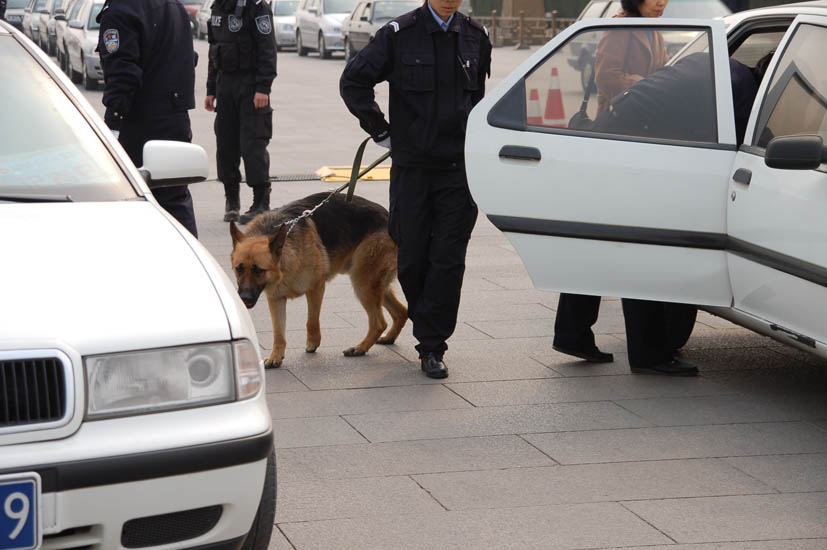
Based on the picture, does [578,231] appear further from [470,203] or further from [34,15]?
[34,15]

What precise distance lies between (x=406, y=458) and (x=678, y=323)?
1.94 meters

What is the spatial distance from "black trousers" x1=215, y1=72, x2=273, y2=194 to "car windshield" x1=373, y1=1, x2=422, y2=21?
65.3ft

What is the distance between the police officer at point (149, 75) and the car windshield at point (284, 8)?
1321 inches

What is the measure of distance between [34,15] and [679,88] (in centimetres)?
3226

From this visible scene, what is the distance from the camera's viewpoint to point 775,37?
6.04m

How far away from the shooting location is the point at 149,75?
23.1 ft

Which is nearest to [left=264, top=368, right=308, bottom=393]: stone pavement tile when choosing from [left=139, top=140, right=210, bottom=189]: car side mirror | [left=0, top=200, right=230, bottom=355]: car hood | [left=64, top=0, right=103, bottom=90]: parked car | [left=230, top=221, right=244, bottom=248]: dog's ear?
[left=230, top=221, right=244, bottom=248]: dog's ear

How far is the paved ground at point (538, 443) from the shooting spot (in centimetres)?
394

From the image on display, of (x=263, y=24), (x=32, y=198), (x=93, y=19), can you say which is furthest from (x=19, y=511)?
(x=93, y=19)

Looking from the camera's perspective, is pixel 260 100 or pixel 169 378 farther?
pixel 260 100

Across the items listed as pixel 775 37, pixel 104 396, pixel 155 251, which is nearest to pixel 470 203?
pixel 775 37

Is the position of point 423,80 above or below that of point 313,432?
above

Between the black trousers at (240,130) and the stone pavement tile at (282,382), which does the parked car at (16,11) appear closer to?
the black trousers at (240,130)

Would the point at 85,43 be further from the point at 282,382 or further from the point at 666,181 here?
the point at 666,181
